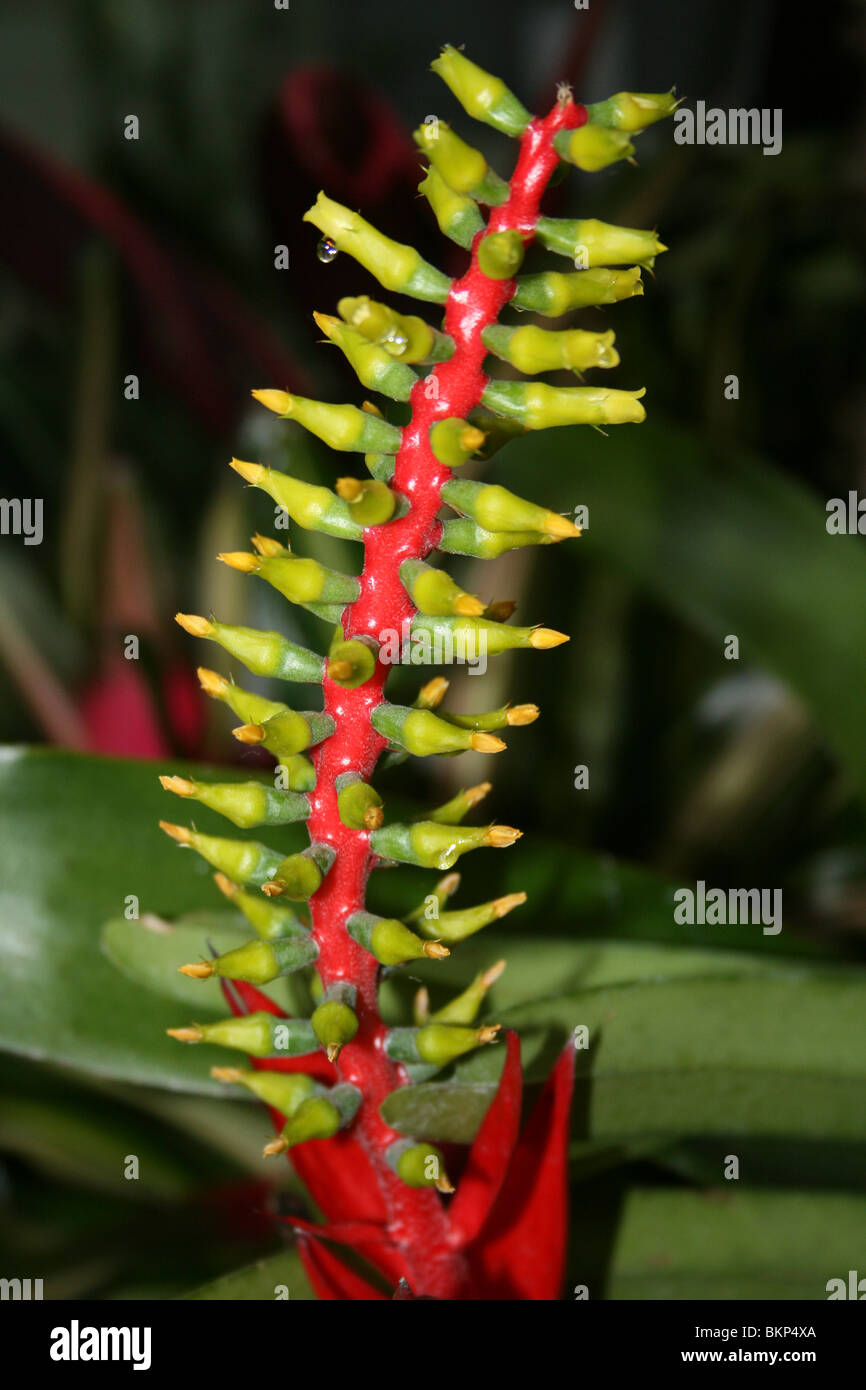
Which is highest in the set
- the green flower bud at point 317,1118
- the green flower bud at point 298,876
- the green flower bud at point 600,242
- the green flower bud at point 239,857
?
the green flower bud at point 600,242

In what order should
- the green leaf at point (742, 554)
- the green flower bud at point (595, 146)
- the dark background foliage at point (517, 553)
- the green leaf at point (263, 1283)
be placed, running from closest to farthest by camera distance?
1. the green flower bud at point (595, 146)
2. the green leaf at point (263, 1283)
3. the dark background foliage at point (517, 553)
4. the green leaf at point (742, 554)

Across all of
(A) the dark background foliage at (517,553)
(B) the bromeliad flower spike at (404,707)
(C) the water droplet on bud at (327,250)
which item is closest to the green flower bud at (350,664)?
(B) the bromeliad flower spike at (404,707)

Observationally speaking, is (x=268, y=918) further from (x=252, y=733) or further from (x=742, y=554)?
(x=742, y=554)

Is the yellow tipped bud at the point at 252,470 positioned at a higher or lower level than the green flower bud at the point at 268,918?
higher

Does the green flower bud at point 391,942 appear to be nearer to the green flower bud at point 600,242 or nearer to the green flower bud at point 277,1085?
the green flower bud at point 277,1085

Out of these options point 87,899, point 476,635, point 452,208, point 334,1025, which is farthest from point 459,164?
point 87,899

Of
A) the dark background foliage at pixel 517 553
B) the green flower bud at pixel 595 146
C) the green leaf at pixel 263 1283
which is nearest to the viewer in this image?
the green flower bud at pixel 595 146
